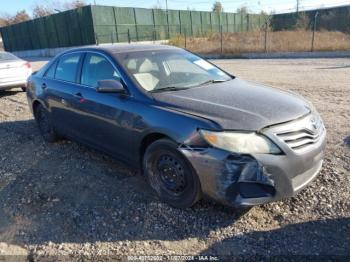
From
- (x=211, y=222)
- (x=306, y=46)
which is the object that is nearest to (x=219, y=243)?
(x=211, y=222)

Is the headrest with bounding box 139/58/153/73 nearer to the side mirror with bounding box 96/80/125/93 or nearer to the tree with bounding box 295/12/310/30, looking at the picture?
the side mirror with bounding box 96/80/125/93

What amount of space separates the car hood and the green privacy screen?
92.9 ft

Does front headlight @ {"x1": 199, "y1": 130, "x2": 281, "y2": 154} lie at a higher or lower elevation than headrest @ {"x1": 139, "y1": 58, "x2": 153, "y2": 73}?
lower

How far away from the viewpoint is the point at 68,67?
487 centimetres

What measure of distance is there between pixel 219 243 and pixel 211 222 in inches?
11.9

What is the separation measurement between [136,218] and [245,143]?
4.33ft

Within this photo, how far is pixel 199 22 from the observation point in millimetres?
39719

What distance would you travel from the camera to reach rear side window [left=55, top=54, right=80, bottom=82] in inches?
184

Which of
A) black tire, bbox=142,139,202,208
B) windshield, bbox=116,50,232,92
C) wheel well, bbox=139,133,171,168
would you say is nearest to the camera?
black tire, bbox=142,139,202,208

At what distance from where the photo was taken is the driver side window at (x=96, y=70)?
3.99 metres

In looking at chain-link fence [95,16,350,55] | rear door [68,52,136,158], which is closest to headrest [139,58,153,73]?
rear door [68,52,136,158]

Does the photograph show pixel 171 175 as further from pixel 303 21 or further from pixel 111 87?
pixel 303 21

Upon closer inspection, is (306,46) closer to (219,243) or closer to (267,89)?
(267,89)

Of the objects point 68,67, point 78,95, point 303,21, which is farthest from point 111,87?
point 303,21
